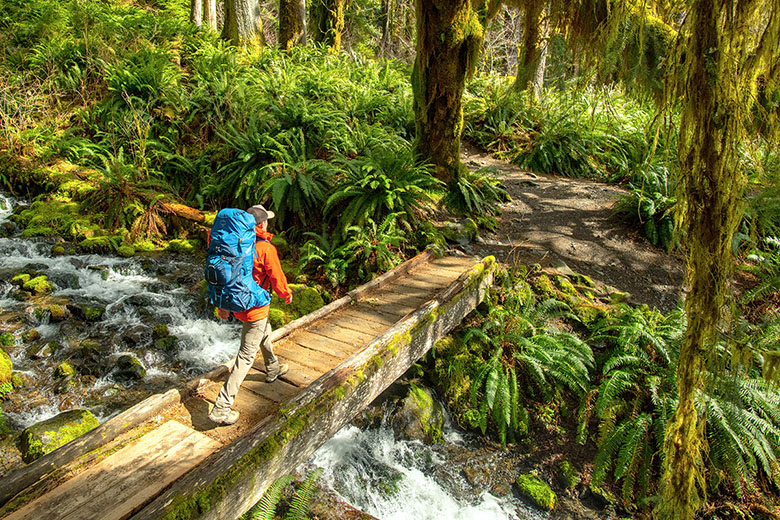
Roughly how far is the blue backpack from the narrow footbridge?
951 millimetres

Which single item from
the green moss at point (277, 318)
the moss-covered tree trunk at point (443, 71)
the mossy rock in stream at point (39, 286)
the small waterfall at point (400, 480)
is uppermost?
the moss-covered tree trunk at point (443, 71)

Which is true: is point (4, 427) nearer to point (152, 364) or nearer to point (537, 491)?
point (152, 364)

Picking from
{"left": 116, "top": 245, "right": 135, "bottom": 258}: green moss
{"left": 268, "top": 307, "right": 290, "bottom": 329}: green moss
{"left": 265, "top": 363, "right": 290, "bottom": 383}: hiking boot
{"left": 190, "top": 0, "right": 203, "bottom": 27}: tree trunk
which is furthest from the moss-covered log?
{"left": 190, "top": 0, "right": 203, "bottom": 27}: tree trunk

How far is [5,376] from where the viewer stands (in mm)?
4934

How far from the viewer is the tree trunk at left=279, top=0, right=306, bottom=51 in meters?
14.3

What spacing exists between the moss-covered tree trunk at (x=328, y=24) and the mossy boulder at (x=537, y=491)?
15018mm

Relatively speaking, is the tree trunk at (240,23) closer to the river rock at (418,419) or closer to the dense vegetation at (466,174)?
the dense vegetation at (466,174)

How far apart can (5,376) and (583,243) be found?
8.94 metres

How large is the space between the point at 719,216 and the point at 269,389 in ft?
12.3

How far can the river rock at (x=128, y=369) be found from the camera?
5.44 m

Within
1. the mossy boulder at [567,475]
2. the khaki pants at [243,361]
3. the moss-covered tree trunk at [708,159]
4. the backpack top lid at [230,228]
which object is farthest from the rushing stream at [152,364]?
the backpack top lid at [230,228]

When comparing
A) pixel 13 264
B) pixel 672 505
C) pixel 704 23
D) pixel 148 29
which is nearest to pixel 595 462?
pixel 672 505

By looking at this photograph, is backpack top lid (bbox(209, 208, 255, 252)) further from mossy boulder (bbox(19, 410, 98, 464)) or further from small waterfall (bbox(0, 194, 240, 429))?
small waterfall (bbox(0, 194, 240, 429))

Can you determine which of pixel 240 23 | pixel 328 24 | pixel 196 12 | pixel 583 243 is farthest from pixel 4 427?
pixel 328 24
